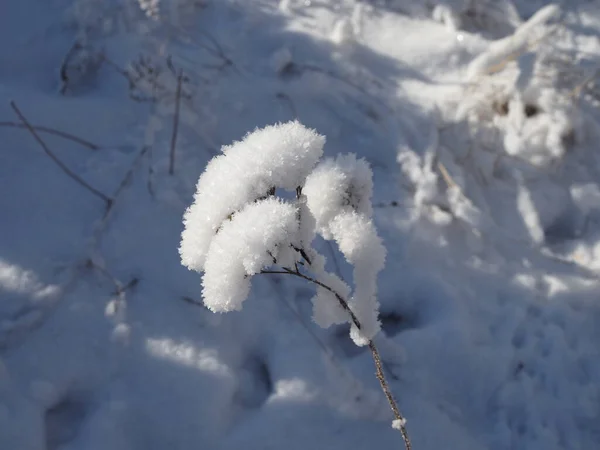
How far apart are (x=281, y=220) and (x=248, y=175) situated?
105mm

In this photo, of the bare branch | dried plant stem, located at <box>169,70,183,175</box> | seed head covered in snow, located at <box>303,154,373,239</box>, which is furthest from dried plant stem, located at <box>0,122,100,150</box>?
seed head covered in snow, located at <box>303,154,373,239</box>

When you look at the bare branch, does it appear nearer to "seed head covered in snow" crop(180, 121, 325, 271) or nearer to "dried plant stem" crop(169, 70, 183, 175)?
"dried plant stem" crop(169, 70, 183, 175)

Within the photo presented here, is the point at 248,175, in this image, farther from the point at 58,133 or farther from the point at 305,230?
the point at 58,133

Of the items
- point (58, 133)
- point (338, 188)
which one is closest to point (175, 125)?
point (58, 133)

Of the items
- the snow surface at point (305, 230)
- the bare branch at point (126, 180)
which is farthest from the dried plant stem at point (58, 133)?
the bare branch at point (126, 180)

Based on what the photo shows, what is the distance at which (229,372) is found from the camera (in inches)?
64.4

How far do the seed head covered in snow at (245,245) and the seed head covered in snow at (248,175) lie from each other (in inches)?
1.1

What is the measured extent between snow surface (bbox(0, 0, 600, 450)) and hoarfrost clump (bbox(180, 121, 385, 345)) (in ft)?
0.18

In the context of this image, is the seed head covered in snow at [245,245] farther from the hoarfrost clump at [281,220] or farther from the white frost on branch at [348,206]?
the white frost on branch at [348,206]

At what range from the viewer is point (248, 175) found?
0.98m

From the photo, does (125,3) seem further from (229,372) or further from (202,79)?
(229,372)

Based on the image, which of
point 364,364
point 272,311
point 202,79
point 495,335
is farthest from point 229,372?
point 202,79

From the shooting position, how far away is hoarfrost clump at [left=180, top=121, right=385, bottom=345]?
3.14 feet

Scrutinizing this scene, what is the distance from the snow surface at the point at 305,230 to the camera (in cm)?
159
